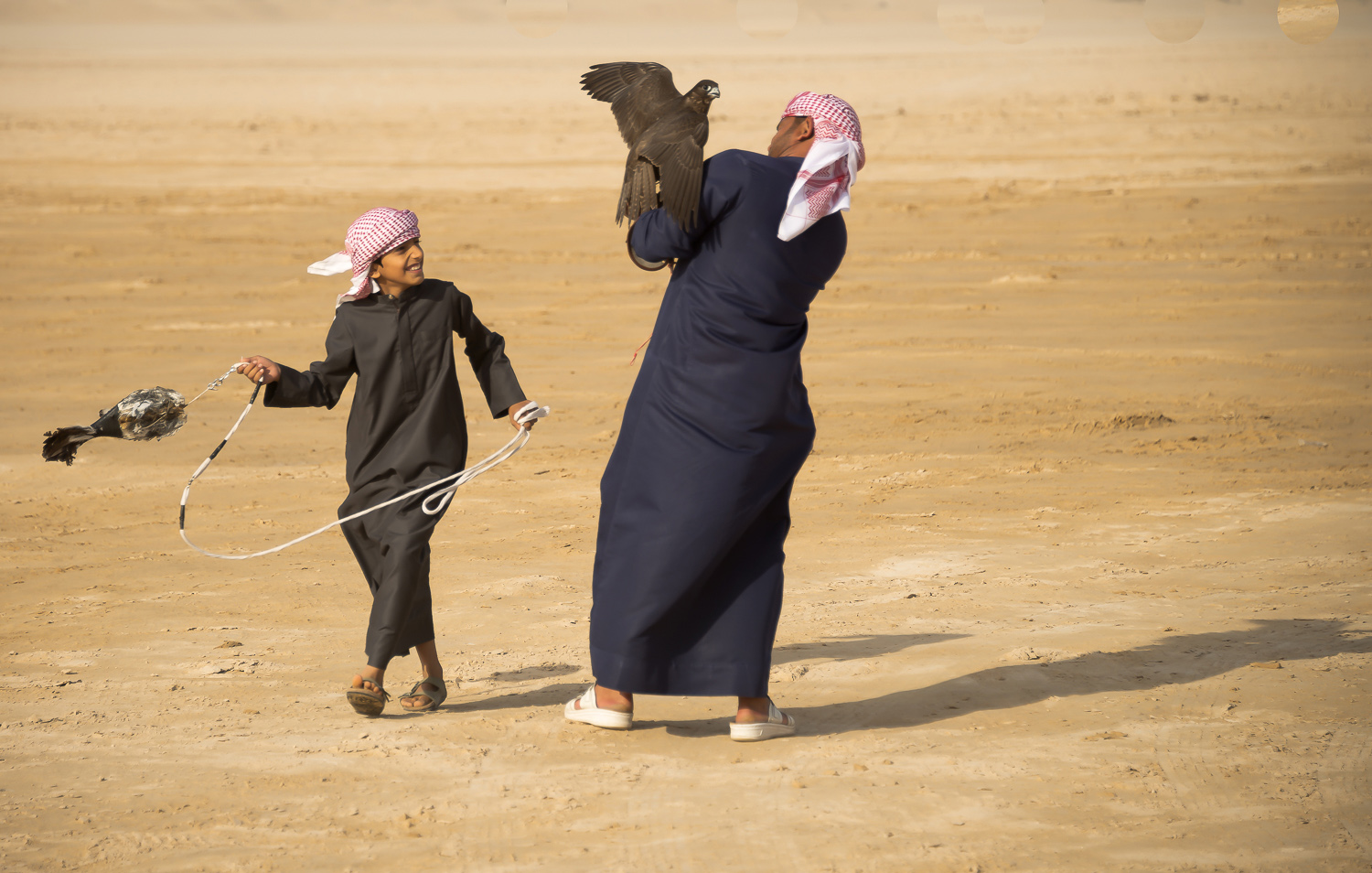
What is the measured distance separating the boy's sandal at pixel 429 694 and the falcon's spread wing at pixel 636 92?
6.00 ft

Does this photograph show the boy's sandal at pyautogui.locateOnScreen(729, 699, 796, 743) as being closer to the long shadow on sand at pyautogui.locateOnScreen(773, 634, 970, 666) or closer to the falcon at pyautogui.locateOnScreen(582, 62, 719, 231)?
the long shadow on sand at pyautogui.locateOnScreen(773, 634, 970, 666)

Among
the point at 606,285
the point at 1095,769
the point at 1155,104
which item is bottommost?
the point at 1095,769

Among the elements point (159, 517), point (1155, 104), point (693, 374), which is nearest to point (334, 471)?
point (159, 517)

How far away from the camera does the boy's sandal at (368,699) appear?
→ 418 centimetres

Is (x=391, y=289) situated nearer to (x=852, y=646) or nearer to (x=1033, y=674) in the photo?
(x=852, y=646)

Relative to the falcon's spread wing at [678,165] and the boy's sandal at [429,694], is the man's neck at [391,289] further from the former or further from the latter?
the boy's sandal at [429,694]

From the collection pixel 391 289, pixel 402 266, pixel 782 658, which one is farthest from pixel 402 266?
pixel 782 658

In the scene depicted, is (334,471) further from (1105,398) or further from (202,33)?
(202,33)

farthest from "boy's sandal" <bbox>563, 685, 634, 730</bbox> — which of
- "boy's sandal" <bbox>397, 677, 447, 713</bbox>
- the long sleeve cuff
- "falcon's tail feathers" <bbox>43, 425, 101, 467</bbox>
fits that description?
"falcon's tail feathers" <bbox>43, 425, 101, 467</bbox>

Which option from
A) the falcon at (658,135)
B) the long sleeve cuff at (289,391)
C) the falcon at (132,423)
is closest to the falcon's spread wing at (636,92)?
the falcon at (658,135)

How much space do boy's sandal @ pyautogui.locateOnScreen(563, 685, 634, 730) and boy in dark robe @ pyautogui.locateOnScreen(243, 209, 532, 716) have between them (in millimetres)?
536

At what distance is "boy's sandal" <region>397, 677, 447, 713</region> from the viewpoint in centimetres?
446

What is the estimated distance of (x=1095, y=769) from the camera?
3885 millimetres

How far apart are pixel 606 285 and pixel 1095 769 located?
11739 millimetres
